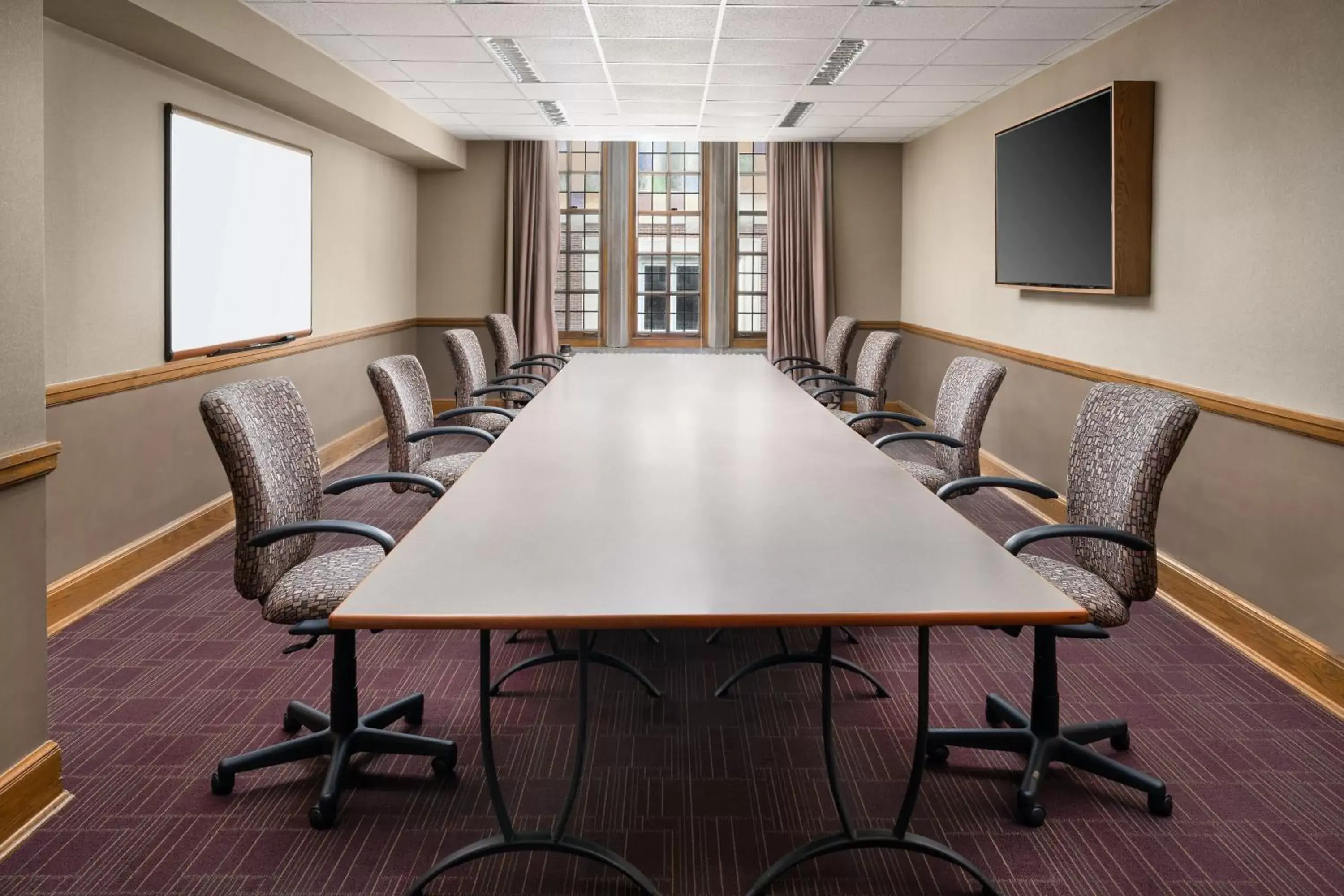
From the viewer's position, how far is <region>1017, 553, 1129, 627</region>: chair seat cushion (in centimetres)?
210

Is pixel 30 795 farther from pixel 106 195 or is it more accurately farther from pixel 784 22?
pixel 784 22

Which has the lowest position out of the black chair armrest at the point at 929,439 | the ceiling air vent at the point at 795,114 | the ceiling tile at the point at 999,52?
the black chair armrest at the point at 929,439

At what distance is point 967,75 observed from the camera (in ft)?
15.9

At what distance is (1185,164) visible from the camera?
357 cm

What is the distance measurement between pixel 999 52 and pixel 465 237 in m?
4.36

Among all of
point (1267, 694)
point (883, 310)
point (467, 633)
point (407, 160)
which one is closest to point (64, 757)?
point (467, 633)

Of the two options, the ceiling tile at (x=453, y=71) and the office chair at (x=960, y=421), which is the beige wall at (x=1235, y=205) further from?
the ceiling tile at (x=453, y=71)

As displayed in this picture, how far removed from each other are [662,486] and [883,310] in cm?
583

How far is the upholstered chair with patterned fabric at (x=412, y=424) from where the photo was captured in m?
3.21

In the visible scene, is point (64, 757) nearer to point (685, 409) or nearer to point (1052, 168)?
point (685, 409)

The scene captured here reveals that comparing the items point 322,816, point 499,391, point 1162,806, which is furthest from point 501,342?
point 1162,806

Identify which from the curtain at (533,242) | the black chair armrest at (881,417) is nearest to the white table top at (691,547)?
the black chair armrest at (881,417)

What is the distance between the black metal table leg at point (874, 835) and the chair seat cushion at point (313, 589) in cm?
98

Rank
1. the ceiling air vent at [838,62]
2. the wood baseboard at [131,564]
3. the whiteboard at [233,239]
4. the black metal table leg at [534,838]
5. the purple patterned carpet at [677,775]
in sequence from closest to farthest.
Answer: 1. the black metal table leg at [534,838]
2. the purple patterned carpet at [677,775]
3. the wood baseboard at [131,564]
4. the whiteboard at [233,239]
5. the ceiling air vent at [838,62]
